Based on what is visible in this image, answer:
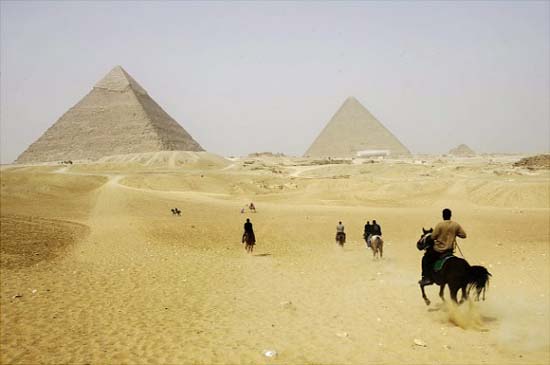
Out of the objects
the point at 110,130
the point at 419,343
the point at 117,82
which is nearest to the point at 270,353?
the point at 419,343

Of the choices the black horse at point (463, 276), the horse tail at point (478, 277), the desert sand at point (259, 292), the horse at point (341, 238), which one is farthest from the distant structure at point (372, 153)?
the horse tail at point (478, 277)

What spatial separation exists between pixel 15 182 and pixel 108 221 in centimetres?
1897

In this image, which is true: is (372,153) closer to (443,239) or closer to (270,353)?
→ (443,239)

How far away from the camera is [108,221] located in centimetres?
1902

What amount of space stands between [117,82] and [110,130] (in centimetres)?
2298

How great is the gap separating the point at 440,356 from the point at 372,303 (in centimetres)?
240

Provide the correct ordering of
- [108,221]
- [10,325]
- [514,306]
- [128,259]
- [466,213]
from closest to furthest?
[10,325], [514,306], [128,259], [108,221], [466,213]

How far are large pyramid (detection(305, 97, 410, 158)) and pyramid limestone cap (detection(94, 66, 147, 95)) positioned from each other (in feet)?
171

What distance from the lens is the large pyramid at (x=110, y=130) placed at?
92812 millimetres

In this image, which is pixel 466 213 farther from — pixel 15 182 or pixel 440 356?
pixel 15 182

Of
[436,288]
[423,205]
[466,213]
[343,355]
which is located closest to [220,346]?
[343,355]

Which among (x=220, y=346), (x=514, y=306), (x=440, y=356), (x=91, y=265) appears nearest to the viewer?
(x=440, y=356)

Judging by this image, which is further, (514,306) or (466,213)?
(466,213)

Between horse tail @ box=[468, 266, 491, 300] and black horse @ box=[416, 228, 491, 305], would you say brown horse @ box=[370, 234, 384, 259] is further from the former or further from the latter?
horse tail @ box=[468, 266, 491, 300]
